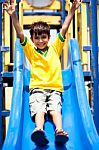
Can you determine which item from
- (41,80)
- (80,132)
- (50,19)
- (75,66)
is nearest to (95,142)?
(80,132)

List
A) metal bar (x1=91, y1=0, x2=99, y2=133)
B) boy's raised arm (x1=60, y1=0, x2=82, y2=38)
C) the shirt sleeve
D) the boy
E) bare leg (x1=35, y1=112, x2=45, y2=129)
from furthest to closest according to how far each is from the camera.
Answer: metal bar (x1=91, y1=0, x2=99, y2=133) → the shirt sleeve → boy's raised arm (x1=60, y1=0, x2=82, y2=38) → the boy → bare leg (x1=35, y1=112, x2=45, y2=129)

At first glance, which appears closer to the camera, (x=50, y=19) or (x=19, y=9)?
(x=19, y=9)

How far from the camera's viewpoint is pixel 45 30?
3162mm

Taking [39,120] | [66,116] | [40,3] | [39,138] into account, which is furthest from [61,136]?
[40,3]

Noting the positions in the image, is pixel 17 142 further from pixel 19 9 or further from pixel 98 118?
pixel 19 9

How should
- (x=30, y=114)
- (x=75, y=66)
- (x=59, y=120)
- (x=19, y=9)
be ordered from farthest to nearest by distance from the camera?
(x=19, y=9)
(x=75, y=66)
(x=30, y=114)
(x=59, y=120)

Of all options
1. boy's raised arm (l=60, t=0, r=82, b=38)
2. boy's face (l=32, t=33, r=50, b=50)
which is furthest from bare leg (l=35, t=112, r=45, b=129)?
boy's raised arm (l=60, t=0, r=82, b=38)

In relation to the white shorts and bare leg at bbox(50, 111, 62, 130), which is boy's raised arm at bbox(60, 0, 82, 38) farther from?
bare leg at bbox(50, 111, 62, 130)

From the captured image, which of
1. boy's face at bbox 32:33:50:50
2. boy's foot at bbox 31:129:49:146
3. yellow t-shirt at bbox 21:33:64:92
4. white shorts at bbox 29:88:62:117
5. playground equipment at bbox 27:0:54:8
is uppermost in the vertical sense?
playground equipment at bbox 27:0:54:8

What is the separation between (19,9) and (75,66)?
1.45 meters

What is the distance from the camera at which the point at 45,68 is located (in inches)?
126

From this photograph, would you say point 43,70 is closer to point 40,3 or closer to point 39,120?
point 39,120

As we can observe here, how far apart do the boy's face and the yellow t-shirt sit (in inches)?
2.1

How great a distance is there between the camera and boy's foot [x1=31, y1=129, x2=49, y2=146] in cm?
255
